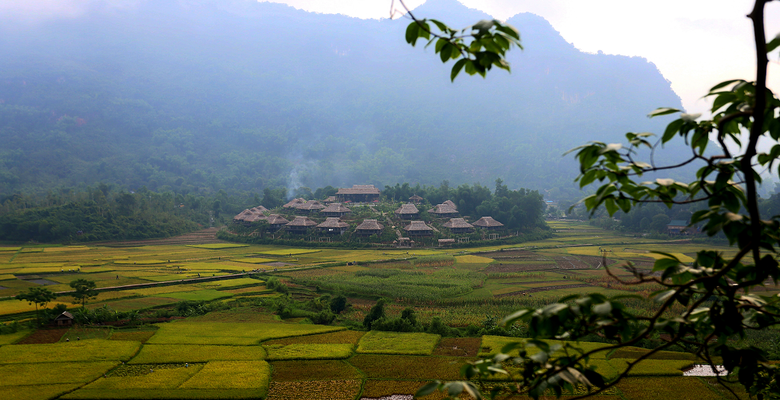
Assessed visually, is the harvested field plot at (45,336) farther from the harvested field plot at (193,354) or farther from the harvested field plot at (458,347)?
the harvested field plot at (458,347)

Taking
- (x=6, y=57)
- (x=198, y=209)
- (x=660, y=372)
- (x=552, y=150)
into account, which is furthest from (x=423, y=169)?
(x=6, y=57)

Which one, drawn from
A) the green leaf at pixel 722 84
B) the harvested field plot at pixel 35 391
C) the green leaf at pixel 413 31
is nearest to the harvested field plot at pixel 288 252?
the harvested field plot at pixel 35 391

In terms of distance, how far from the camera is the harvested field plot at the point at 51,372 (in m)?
12.1

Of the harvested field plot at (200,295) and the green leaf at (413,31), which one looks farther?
the harvested field plot at (200,295)

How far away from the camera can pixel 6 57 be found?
152 m

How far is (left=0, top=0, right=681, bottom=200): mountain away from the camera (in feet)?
350

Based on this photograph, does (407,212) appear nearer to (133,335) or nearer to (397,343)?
(397,343)

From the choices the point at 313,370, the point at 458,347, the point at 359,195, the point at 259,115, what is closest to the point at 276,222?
the point at 359,195

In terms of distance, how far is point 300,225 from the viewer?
145ft

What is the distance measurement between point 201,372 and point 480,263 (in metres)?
22.2

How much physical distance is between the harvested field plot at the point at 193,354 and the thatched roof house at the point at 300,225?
2896 centimetres

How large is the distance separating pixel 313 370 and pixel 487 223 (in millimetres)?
34056

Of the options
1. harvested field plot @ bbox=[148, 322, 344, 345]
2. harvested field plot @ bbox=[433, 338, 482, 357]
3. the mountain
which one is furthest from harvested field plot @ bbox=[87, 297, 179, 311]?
the mountain

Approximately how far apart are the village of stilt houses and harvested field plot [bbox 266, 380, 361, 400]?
2867cm
